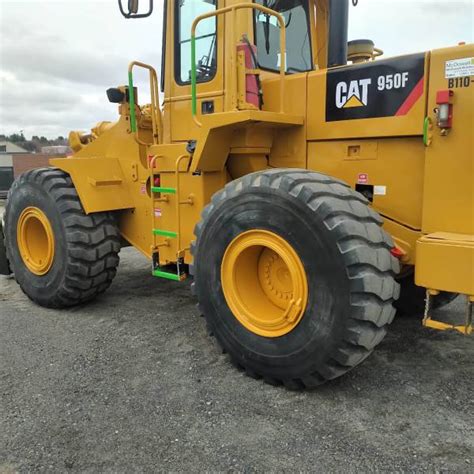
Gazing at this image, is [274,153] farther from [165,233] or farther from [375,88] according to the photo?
[165,233]

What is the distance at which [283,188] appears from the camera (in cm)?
329

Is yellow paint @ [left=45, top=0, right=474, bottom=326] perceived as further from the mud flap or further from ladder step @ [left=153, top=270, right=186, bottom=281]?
the mud flap

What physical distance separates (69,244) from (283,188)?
2.68 m

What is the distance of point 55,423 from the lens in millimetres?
3109

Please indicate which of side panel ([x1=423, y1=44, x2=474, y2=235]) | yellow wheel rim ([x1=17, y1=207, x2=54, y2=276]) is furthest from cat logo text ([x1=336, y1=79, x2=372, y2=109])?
yellow wheel rim ([x1=17, y1=207, x2=54, y2=276])

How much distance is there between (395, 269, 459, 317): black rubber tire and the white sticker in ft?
6.23

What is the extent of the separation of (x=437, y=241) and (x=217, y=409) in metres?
1.74

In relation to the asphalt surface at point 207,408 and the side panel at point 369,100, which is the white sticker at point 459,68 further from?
the asphalt surface at point 207,408

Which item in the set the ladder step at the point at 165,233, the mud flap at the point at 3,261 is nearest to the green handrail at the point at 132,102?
the ladder step at the point at 165,233

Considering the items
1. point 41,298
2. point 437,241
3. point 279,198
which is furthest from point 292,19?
point 41,298

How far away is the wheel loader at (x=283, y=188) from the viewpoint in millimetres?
3098

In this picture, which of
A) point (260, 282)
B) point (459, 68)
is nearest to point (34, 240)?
point (260, 282)

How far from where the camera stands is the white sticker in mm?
3156

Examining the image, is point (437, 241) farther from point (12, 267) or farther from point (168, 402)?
point (12, 267)
